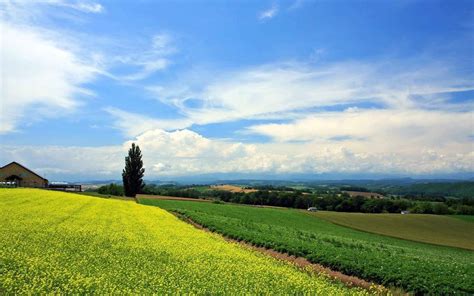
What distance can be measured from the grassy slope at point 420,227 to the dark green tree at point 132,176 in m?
57.4

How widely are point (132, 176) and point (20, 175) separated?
28139mm

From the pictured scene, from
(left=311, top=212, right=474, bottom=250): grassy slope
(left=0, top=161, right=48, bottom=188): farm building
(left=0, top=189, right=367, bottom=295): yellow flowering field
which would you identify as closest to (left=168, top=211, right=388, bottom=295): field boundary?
(left=0, top=189, right=367, bottom=295): yellow flowering field

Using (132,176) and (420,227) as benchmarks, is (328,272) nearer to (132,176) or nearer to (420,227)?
(420,227)

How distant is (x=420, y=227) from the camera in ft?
224

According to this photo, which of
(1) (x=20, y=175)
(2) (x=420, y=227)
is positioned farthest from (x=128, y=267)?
(1) (x=20, y=175)

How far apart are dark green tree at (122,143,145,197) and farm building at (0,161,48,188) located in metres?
21.3

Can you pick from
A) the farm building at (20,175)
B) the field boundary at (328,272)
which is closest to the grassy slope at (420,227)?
the field boundary at (328,272)

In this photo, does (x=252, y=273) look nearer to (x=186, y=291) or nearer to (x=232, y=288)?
(x=232, y=288)

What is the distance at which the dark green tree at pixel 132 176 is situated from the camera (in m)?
111

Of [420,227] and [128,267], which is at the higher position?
[128,267]

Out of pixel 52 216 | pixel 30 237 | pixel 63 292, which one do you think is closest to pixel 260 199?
pixel 52 216

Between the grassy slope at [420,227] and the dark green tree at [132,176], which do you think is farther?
the dark green tree at [132,176]

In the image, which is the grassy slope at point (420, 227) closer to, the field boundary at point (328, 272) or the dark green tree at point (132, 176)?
the field boundary at point (328, 272)

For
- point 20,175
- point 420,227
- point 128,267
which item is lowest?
point 420,227
